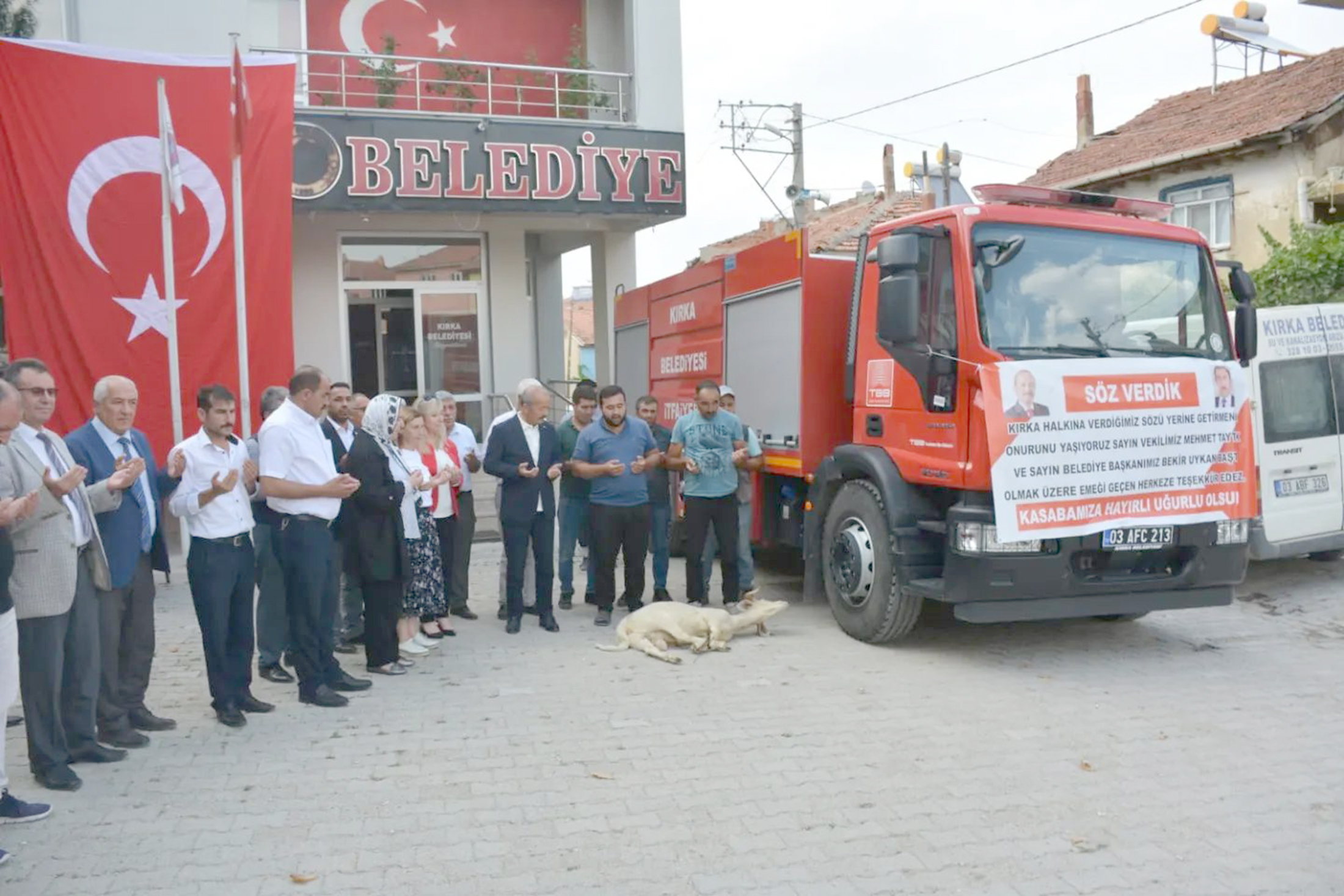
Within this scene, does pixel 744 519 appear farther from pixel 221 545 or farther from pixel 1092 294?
pixel 221 545

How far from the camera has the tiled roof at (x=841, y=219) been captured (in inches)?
1139

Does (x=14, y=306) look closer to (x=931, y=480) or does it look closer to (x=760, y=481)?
(x=760, y=481)

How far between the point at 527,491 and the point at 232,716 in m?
2.65

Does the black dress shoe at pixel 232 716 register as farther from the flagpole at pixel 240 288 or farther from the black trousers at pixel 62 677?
the flagpole at pixel 240 288

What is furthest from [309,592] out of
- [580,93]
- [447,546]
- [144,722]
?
[580,93]

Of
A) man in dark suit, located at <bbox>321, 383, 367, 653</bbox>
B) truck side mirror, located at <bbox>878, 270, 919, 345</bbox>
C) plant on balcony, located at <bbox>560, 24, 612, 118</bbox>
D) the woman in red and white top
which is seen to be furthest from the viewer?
plant on balcony, located at <bbox>560, 24, 612, 118</bbox>

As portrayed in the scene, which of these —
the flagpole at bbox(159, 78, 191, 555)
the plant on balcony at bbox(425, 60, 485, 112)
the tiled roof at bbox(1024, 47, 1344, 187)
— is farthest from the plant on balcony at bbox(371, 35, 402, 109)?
the tiled roof at bbox(1024, 47, 1344, 187)

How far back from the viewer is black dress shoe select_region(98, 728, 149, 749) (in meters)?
5.29

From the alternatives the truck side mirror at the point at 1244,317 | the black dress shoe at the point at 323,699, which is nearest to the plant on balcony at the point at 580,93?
the truck side mirror at the point at 1244,317

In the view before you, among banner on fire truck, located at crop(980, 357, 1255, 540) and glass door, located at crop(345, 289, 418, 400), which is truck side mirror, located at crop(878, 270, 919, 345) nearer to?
banner on fire truck, located at crop(980, 357, 1255, 540)

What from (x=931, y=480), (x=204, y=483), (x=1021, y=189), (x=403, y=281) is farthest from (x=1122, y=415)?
(x=403, y=281)

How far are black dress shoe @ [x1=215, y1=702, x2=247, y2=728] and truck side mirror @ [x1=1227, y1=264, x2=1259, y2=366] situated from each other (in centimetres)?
634

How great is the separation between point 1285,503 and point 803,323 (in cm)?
428

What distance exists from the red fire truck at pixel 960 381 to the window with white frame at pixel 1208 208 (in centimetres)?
1517
